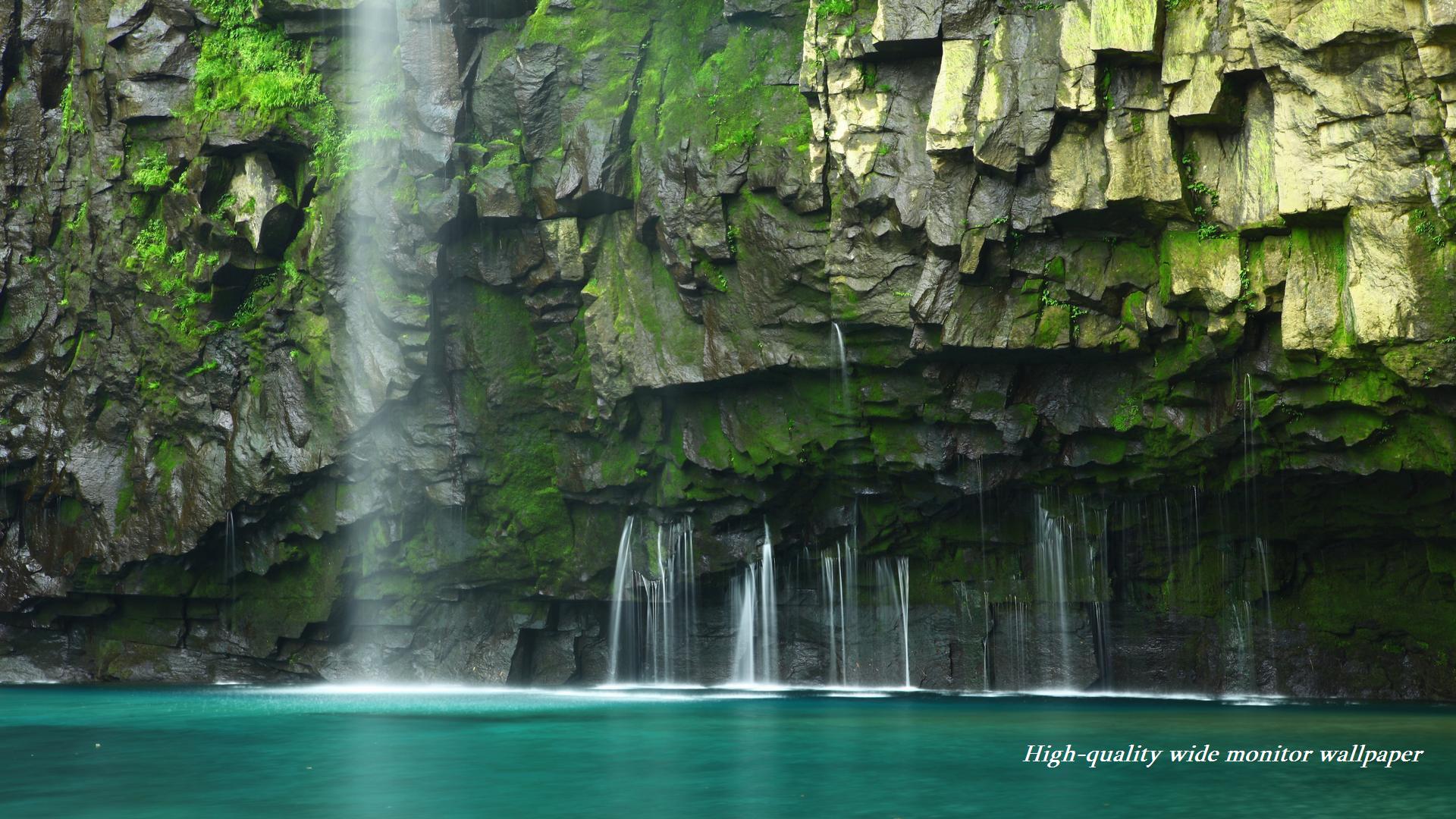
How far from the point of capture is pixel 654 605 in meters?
27.9

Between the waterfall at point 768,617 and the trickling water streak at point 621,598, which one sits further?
the trickling water streak at point 621,598

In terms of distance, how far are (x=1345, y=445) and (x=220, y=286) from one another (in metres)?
22.7

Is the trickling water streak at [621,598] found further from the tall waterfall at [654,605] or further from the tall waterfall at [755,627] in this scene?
the tall waterfall at [755,627]

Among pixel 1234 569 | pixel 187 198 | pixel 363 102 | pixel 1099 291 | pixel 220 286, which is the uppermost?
pixel 363 102

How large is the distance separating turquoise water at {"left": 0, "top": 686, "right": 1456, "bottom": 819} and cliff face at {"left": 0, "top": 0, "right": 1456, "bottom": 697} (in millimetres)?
3551

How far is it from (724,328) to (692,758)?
35.6 feet

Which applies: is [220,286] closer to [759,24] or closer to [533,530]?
[533,530]

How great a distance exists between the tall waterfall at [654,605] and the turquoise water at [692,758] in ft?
Result: 11.7

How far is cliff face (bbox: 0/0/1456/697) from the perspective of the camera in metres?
20.7

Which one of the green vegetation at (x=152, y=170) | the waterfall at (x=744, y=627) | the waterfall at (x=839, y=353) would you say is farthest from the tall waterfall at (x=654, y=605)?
the green vegetation at (x=152, y=170)

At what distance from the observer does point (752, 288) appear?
24.6m

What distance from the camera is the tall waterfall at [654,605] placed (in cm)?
2762

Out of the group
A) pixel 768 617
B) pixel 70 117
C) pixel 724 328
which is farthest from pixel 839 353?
pixel 70 117

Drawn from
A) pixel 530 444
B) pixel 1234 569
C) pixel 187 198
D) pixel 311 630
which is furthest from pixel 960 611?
pixel 187 198
